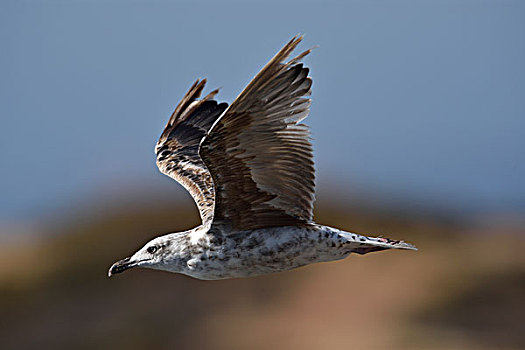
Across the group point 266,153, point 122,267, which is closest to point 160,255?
point 122,267

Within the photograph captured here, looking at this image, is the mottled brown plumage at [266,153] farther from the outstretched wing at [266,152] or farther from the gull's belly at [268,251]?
the gull's belly at [268,251]

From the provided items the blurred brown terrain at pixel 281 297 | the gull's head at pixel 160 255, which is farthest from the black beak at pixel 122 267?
the blurred brown terrain at pixel 281 297

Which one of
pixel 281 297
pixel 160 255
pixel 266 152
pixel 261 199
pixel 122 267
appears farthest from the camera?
pixel 281 297

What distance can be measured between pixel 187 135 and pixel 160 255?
2652 millimetres

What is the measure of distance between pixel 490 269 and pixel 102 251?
12.6m

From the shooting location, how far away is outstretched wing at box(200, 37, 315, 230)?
513 cm

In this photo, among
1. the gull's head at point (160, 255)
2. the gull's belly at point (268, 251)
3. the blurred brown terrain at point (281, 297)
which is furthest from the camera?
the blurred brown terrain at point (281, 297)

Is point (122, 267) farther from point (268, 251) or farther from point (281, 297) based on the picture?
point (281, 297)

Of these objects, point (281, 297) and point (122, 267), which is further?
point (281, 297)

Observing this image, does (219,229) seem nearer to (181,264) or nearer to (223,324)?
(181,264)

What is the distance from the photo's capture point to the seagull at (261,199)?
521 centimetres

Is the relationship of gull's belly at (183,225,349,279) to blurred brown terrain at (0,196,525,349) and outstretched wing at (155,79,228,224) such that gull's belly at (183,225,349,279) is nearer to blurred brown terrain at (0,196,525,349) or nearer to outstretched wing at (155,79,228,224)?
outstretched wing at (155,79,228,224)

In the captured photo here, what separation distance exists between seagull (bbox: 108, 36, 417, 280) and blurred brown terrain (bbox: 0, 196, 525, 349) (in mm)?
14291

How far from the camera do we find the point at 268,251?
5.64 metres
